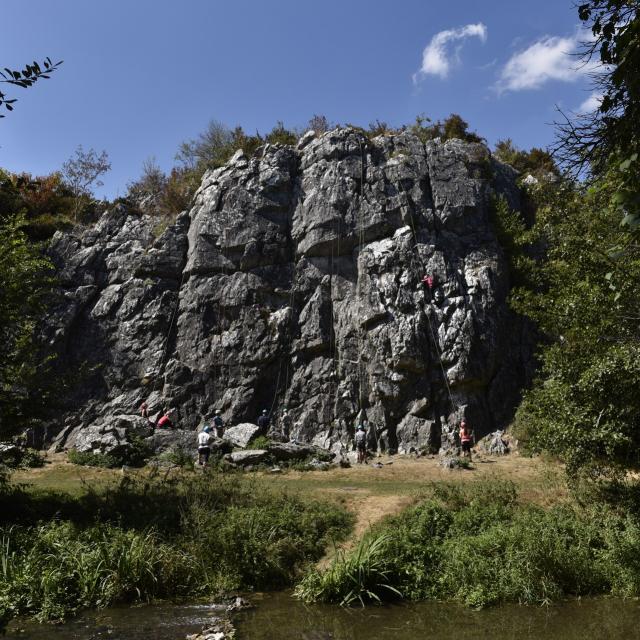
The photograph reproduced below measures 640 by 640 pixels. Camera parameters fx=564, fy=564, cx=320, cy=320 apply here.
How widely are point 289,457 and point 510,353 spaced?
1471cm

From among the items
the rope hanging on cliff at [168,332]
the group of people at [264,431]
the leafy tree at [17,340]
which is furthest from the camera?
the rope hanging on cliff at [168,332]

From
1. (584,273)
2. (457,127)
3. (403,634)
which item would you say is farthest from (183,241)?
(403,634)

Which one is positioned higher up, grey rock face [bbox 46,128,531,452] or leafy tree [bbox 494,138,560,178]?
leafy tree [bbox 494,138,560,178]

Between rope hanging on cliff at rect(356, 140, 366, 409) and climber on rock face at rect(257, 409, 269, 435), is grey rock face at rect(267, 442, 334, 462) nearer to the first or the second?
climber on rock face at rect(257, 409, 269, 435)

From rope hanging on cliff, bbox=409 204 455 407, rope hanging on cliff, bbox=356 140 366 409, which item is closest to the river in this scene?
rope hanging on cliff, bbox=409 204 455 407

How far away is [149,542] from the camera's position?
43.5 ft

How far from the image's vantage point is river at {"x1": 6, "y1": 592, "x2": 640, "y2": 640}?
32.2 feet

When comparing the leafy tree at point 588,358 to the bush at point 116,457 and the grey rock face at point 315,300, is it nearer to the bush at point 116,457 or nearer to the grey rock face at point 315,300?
the grey rock face at point 315,300

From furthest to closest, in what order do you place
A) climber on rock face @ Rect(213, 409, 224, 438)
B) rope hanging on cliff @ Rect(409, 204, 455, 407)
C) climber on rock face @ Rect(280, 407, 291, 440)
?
climber on rock face @ Rect(280, 407, 291, 440) → rope hanging on cliff @ Rect(409, 204, 455, 407) → climber on rock face @ Rect(213, 409, 224, 438)

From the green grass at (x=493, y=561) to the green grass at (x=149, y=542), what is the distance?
1.56 metres

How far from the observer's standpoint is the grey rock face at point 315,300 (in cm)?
3034

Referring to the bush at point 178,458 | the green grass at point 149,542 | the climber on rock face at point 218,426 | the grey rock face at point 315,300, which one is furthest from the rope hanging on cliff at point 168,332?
the green grass at point 149,542

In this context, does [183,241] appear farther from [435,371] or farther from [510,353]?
[510,353]

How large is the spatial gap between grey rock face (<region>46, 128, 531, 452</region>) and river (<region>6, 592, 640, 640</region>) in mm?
17220
